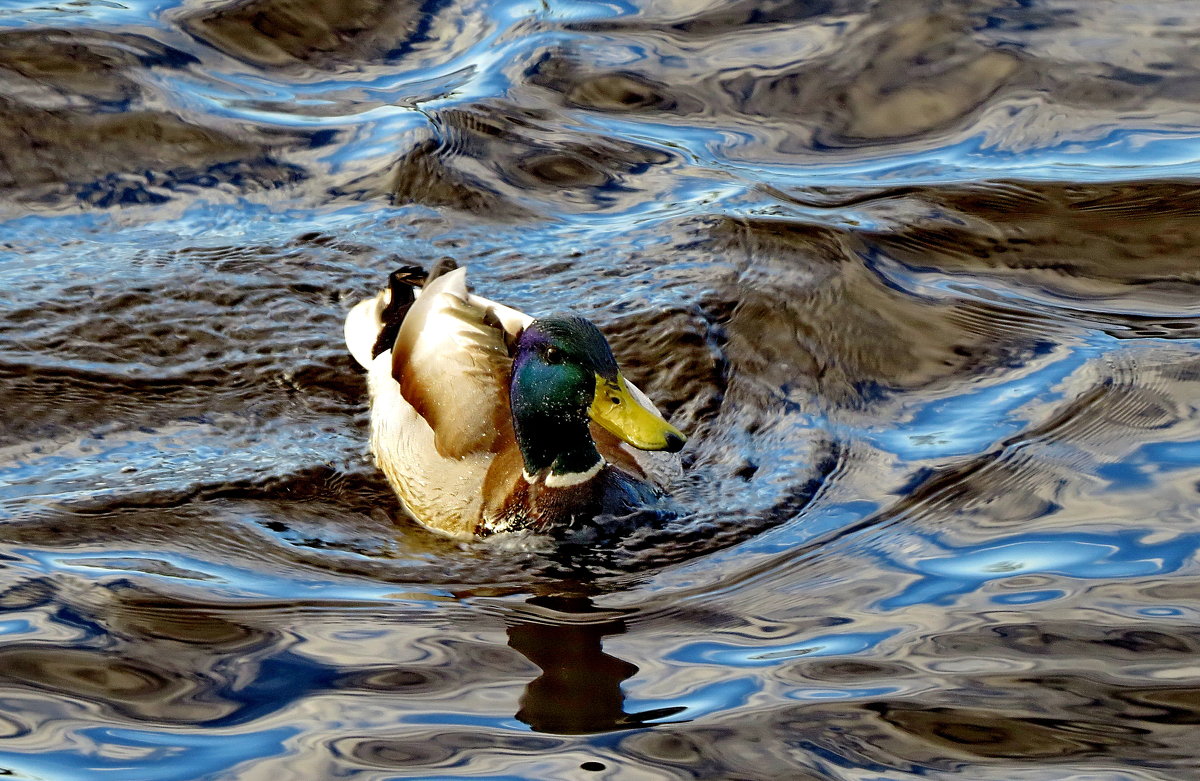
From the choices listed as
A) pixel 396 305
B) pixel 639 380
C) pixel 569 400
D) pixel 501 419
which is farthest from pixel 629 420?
pixel 396 305

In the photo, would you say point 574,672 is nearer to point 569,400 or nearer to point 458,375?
point 569,400

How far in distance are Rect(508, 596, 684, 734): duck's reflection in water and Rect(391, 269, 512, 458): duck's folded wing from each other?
1162mm

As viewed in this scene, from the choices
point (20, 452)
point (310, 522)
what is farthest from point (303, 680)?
point (20, 452)

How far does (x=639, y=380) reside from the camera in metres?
6.51

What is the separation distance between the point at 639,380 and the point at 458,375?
0.94 meters

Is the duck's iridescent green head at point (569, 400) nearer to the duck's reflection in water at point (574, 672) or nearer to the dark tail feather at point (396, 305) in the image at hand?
the duck's reflection in water at point (574, 672)

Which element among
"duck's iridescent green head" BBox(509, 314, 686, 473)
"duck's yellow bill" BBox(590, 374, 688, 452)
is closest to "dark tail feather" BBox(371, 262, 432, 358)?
"duck's iridescent green head" BBox(509, 314, 686, 473)

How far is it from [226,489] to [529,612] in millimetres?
1468

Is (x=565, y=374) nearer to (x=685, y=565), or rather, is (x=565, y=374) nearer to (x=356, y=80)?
(x=685, y=565)

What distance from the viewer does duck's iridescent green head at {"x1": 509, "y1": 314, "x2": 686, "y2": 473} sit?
5059mm

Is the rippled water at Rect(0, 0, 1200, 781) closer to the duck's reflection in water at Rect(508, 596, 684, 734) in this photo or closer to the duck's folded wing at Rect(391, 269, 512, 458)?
the duck's reflection in water at Rect(508, 596, 684, 734)

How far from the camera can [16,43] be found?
28.9 feet

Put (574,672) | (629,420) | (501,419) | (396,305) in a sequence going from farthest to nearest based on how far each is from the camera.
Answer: (396,305) → (501,419) → (629,420) → (574,672)

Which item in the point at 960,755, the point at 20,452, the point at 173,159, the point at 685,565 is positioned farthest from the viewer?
the point at 173,159
